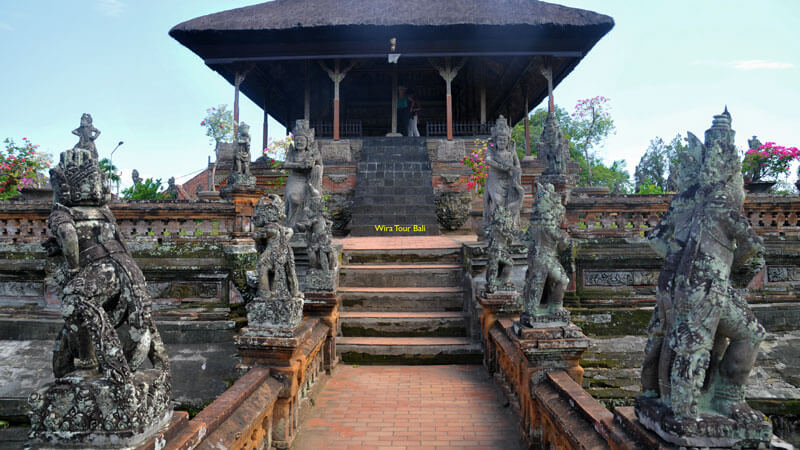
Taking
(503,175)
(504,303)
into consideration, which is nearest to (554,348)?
(504,303)

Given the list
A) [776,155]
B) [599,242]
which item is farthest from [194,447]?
[776,155]

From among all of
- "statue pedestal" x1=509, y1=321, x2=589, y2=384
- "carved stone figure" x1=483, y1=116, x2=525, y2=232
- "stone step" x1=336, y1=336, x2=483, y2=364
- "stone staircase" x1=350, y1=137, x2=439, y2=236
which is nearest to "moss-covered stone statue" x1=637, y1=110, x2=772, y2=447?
"statue pedestal" x1=509, y1=321, x2=589, y2=384

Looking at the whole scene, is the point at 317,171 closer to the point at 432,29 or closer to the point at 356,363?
the point at 356,363

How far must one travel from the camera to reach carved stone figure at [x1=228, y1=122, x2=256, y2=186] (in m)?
8.26

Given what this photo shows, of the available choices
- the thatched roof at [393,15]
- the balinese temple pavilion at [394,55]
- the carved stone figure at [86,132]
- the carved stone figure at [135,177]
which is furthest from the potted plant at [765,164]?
the carved stone figure at [135,177]

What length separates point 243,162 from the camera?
363 inches

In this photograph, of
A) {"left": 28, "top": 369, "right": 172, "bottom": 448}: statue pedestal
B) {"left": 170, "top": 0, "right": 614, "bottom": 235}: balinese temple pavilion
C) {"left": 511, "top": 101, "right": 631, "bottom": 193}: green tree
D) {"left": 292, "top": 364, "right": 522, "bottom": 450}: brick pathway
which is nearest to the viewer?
{"left": 28, "top": 369, "right": 172, "bottom": 448}: statue pedestal

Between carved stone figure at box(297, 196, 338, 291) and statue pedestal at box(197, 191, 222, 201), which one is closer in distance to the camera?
carved stone figure at box(297, 196, 338, 291)

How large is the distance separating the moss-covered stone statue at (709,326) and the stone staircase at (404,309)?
13.4 feet

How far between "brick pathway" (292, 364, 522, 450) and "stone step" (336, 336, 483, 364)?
0.18 m

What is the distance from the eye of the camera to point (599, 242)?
7672 millimetres

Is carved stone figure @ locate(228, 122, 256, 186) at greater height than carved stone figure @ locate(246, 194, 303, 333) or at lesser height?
greater

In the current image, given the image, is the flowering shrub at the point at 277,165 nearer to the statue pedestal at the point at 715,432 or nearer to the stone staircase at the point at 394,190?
the stone staircase at the point at 394,190

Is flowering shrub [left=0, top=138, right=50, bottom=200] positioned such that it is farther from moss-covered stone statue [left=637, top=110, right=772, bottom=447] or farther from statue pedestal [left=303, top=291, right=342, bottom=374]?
moss-covered stone statue [left=637, top=110, right=772, bottom=447]
